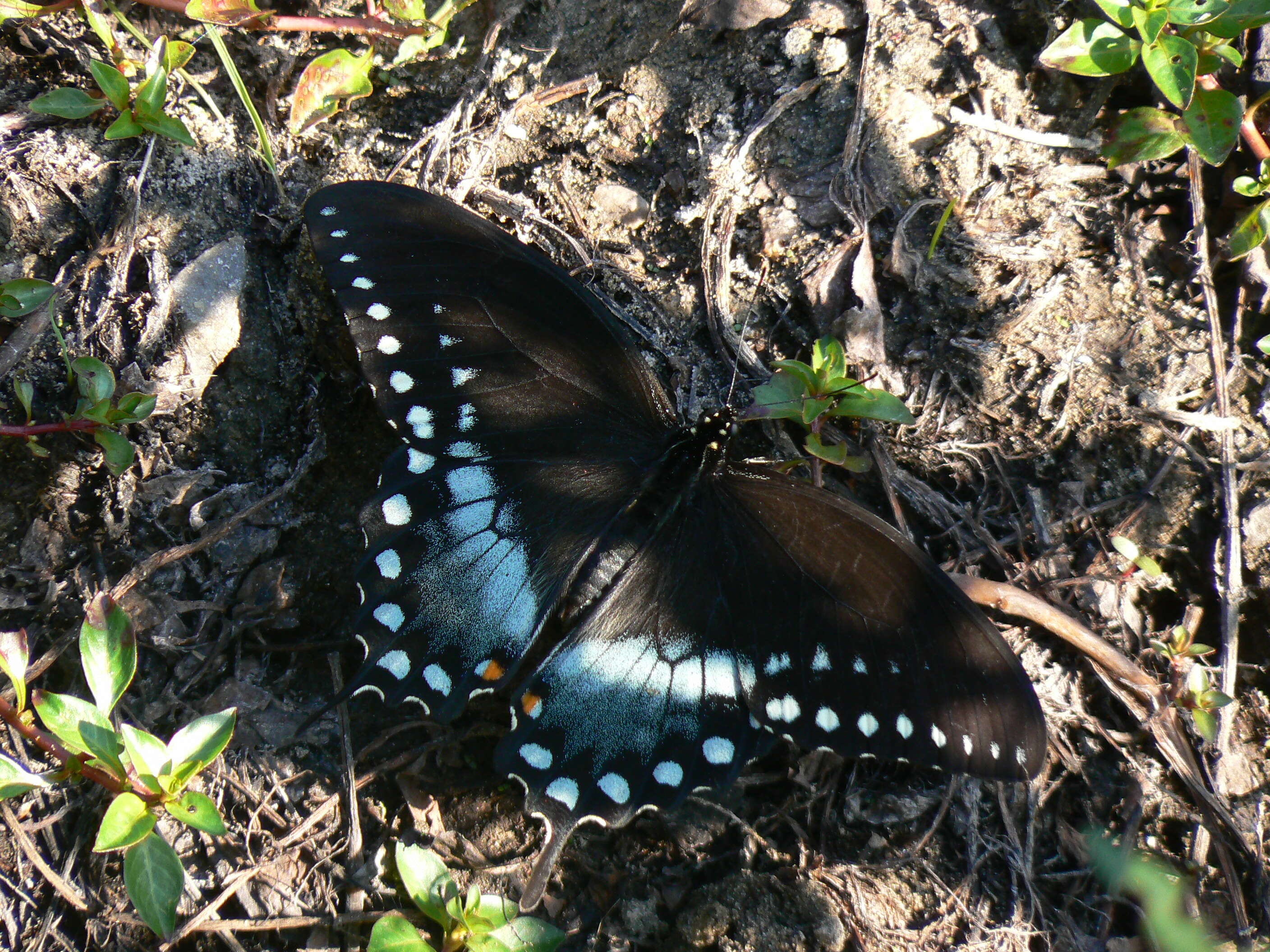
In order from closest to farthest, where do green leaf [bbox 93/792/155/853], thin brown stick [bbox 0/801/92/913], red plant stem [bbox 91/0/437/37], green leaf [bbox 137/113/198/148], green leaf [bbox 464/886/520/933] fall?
green leaf [bbox 93/792/155/853] → green leaf [bbox 464/886/520/933] → thin brown stick [bbox 0/801/92/913] → green leaf [bbox 137/113/198/148] → red plant stem [bbox 91/0/437/37]

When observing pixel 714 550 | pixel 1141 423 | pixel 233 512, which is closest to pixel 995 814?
pixel 714 550

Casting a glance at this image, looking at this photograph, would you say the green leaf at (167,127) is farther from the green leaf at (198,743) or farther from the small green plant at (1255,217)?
the small green plant at (1255,217)

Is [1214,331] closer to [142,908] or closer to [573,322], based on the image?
[573,322]

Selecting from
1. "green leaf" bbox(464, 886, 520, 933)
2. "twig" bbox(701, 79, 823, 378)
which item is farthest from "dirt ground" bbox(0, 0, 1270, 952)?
"green leaf" bbox(464, 886, 520, 933)

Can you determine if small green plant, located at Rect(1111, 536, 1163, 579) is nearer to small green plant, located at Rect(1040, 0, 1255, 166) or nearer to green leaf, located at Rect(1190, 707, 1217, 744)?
green leaf, located at Rect(1190, 707, 1217, 744)

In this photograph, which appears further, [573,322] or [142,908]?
[573,322]

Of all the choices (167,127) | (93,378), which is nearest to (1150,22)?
(167,127)

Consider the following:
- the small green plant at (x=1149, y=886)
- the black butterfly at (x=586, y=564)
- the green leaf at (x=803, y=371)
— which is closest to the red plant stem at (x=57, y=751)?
the black butterfly at (x=586, y=564)
